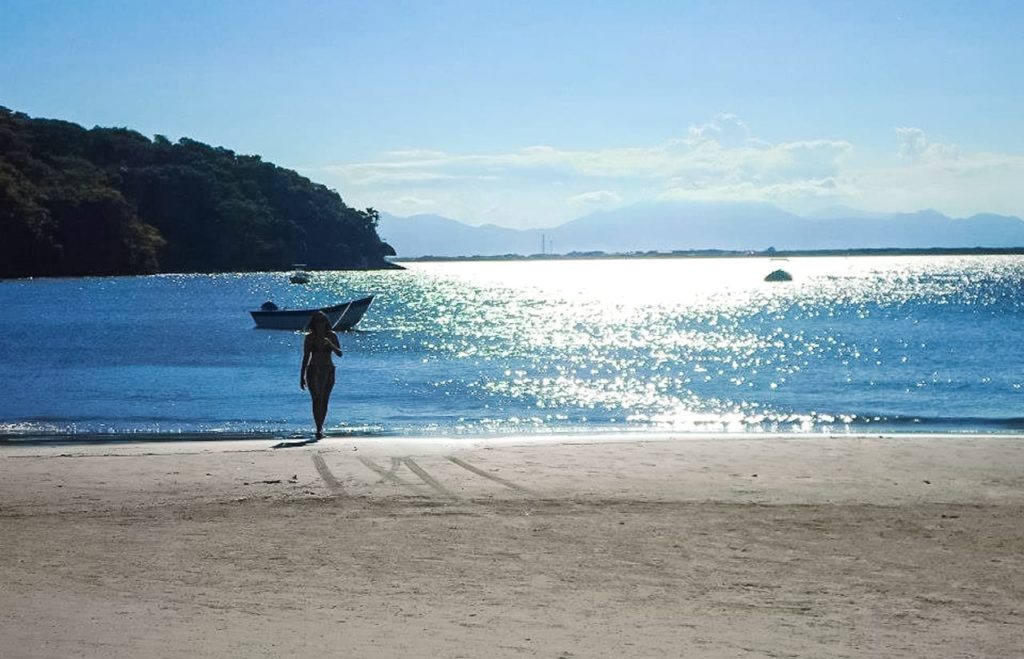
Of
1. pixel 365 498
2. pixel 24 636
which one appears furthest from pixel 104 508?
pixel 24 636

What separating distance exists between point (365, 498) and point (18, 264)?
488 ft

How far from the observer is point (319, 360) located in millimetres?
17719

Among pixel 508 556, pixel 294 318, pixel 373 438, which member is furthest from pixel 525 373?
pixel 508 556

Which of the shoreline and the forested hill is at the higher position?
the forested hill

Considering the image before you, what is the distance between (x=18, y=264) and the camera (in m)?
147

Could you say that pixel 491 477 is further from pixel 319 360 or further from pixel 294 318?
pixel 294 318

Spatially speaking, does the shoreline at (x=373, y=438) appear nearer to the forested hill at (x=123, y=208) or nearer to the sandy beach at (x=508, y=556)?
the sandy beach at (x=508, y=556)

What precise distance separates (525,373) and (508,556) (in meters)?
30.8

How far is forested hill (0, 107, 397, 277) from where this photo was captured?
14700cm

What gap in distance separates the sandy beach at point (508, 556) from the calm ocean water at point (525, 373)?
8.92 m

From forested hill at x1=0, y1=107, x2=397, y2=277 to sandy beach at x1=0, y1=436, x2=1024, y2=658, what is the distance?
13846 cm

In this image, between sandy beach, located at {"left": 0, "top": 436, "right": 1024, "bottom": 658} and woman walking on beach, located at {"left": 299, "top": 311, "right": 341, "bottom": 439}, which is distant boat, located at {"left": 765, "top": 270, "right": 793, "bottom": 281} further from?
sandy beach, located at {"left": 0, "top": 436, "right": 1024, "bottom": 658}

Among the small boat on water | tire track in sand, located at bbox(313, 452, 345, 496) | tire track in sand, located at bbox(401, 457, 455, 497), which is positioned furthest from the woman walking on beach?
the small boat on water

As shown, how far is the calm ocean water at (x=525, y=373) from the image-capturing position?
Result: 1030 inches
